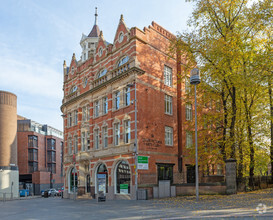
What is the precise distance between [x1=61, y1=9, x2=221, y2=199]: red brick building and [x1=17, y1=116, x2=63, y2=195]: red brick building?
40.0m

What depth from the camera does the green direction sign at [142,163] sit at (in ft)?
86.8

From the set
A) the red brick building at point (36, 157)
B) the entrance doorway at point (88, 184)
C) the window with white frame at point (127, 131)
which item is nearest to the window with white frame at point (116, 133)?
the window with white frame at point (127, 131)

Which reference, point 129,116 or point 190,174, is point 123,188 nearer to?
point 129,116

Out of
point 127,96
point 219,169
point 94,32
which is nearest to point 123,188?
point 127,96

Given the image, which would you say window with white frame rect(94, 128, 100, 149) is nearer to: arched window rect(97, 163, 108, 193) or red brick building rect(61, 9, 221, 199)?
red brick building rect(61, 9, 221, 199)

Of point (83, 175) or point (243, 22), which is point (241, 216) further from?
point (83, 175)

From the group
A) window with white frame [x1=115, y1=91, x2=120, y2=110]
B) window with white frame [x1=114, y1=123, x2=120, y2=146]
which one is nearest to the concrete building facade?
window with white frame [x1=114, y1=123, x2=120, y2=146]

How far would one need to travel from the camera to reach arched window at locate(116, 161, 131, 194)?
27.7 m

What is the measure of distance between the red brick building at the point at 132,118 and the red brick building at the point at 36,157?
40.0 metres

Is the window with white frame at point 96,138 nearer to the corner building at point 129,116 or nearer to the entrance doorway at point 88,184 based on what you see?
the corner building at point 129,116

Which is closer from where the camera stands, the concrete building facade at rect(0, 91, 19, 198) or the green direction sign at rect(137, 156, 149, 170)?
the green direction sign at rect(137, 156, 149, 170)

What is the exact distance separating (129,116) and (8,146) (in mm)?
38828

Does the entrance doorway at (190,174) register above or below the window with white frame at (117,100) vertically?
below

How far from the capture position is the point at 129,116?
92.8 feet
